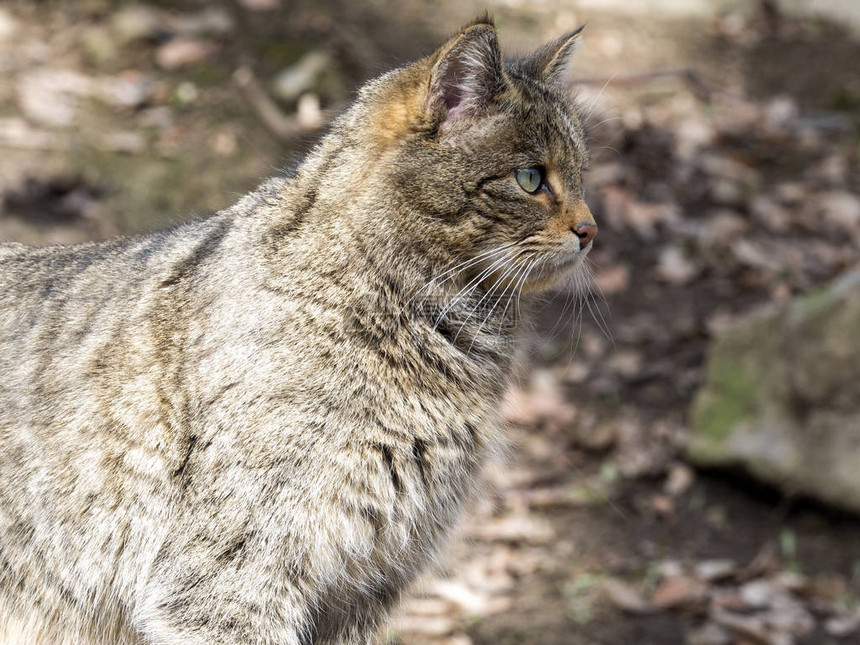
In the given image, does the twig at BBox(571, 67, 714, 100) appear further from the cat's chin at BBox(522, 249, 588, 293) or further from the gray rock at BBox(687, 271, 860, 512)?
the cat's chin at BBox(522, 249, 588, 293)

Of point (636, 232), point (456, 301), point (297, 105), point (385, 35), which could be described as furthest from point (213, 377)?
point (385, 35)

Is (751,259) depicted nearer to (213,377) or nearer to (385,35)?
(385,35)

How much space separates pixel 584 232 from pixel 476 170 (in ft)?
1.13

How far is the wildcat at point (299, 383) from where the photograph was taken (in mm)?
2395

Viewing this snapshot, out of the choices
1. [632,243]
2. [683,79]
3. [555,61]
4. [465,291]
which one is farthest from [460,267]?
[683,79]

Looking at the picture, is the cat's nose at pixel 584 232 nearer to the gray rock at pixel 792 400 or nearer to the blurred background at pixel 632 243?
the blurred background at pixel 632 243

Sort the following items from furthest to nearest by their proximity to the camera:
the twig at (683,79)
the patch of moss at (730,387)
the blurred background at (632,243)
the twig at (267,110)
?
the twig at (683,79), the twig at (267,110), the patch of moss at (730,387), the blurred background at (632,243)

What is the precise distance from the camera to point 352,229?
256 centimetres

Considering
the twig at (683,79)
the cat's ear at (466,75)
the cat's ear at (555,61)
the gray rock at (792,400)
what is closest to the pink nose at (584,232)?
the cat's ear at (466,75)

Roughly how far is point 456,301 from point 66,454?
3.75 ft

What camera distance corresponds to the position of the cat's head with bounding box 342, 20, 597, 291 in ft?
8.27

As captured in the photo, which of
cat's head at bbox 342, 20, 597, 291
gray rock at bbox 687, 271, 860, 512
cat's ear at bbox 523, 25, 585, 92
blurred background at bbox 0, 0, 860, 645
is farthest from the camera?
gray rock at bbox 687, 271, 860, 512

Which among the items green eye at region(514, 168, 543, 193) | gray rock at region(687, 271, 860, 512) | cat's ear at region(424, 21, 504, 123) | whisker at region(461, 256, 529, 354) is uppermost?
cat's ear at region(424, 21, 504, 123)

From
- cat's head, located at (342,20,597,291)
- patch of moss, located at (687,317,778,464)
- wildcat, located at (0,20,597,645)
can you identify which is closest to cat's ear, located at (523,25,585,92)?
wildcat, located at (0,20,597,645)
